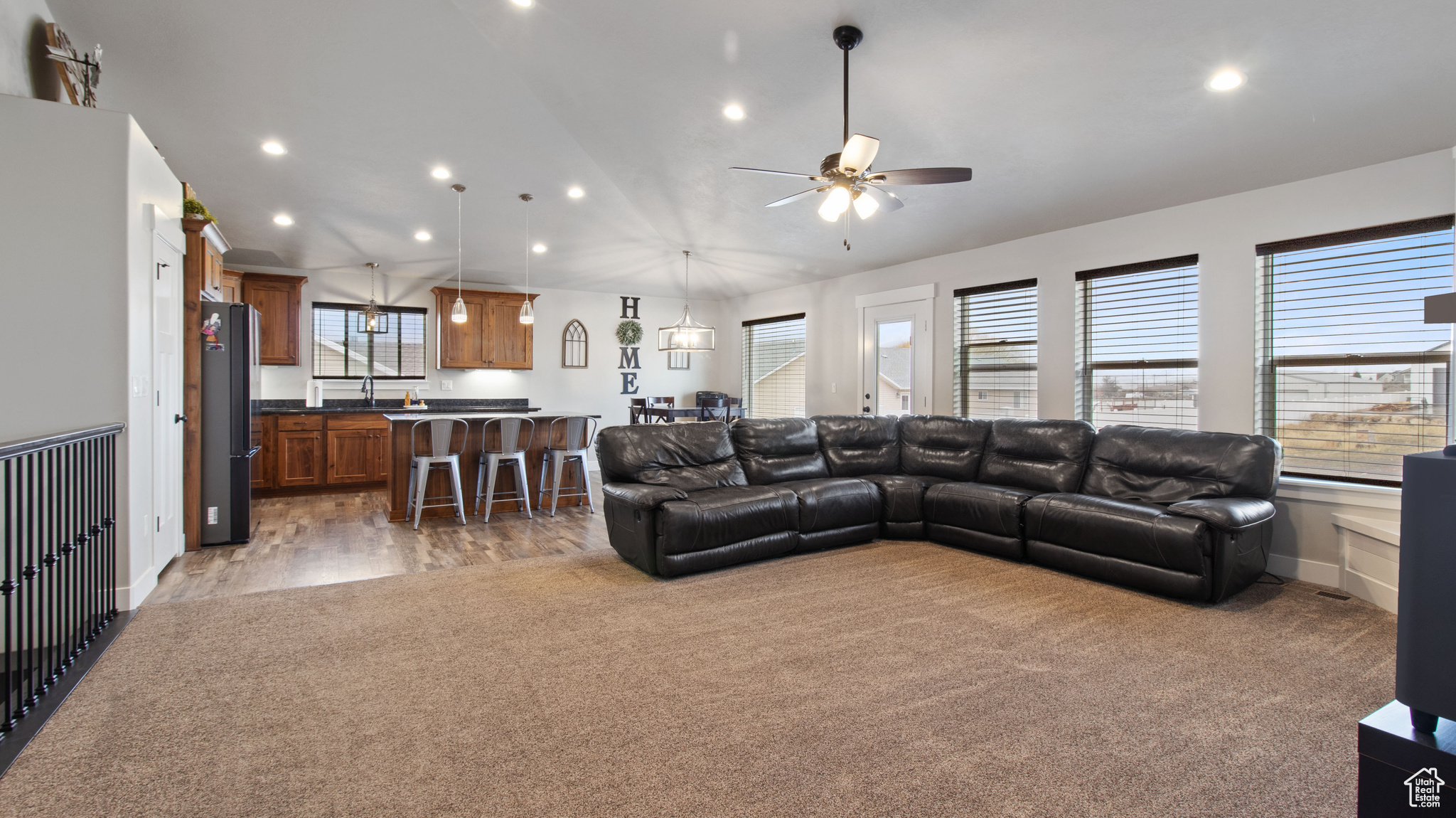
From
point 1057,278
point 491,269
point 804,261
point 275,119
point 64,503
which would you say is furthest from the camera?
point 491,269

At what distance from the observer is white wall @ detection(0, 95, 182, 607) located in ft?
10.1

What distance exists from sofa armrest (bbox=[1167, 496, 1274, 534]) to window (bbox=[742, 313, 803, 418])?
5.03 metres

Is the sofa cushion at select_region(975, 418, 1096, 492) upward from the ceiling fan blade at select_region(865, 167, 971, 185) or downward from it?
downward

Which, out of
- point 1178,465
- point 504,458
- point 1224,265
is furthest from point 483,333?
point 1224,265

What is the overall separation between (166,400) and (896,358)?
589cm

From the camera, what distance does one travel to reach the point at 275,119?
16.5 ft

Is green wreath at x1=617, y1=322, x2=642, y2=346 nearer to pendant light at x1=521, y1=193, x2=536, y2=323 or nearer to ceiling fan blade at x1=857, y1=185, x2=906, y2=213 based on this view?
pendant light at x1=521, y1=193, x2=536, y2=323

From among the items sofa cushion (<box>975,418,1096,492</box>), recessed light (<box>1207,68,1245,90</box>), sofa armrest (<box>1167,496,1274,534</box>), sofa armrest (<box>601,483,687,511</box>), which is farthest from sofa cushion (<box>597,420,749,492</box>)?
recessed light (<box>1207,68,1245,90</box>)

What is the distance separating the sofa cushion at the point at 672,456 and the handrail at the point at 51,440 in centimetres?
240

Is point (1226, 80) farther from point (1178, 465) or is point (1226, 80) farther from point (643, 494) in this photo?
point (643, 494)

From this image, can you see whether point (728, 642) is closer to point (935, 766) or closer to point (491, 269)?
point (935, 766)

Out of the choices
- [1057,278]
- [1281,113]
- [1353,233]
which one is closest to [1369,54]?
[1281,113]

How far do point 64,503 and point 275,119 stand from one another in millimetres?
3401

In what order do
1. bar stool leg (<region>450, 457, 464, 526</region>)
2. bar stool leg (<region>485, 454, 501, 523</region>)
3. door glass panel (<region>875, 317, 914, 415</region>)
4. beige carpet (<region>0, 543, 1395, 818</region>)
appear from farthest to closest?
door glass panel (<region>875, 317, 914, 415</region>) → bar stool leg (<region>485, 454, 501, 523</region>) → bar stool leg (<region>450, 457, 464, 526</region>) → beige carpet (<region>0, 543, 1395, 818</region>)
